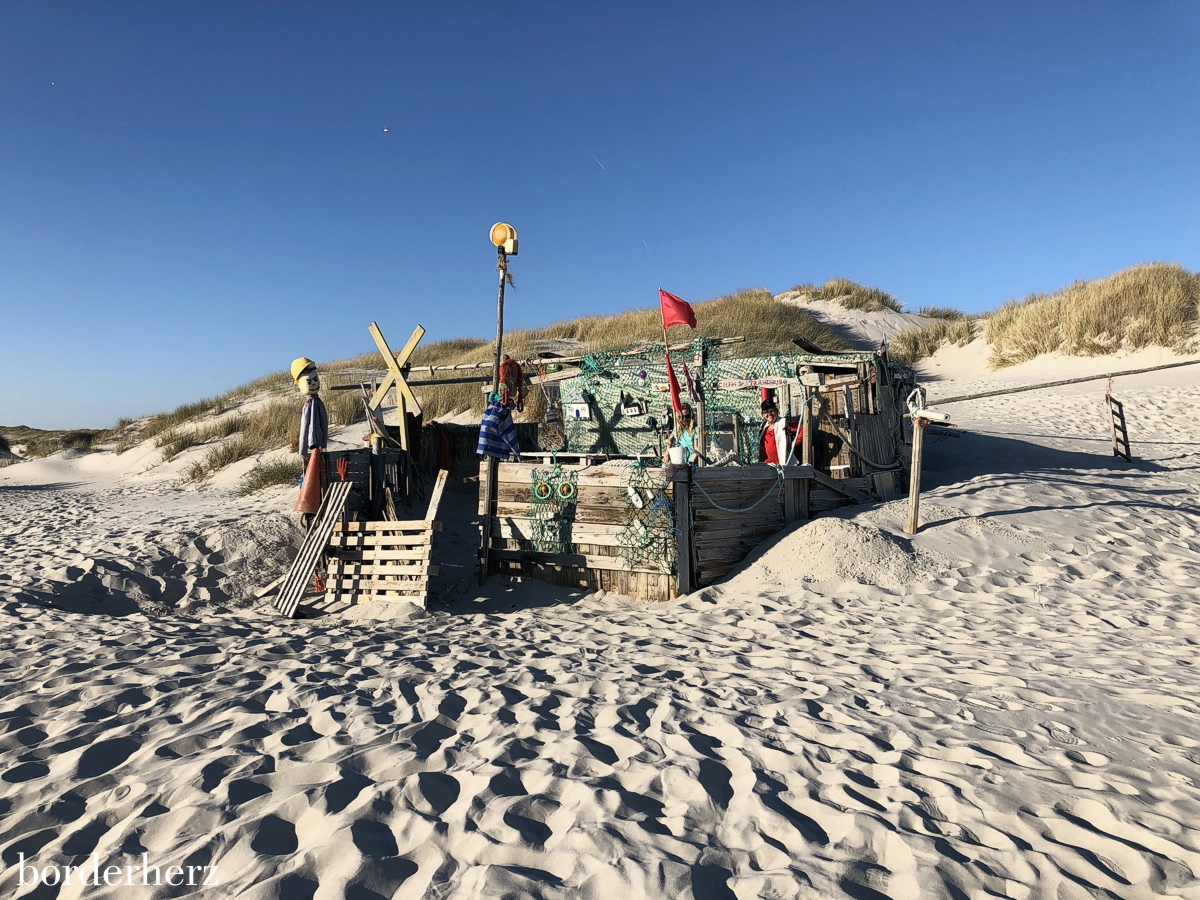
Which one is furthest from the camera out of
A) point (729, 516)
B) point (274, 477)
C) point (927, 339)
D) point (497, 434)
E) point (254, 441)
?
point (927, 339)

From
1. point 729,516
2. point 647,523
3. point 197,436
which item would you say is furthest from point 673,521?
point 197,436

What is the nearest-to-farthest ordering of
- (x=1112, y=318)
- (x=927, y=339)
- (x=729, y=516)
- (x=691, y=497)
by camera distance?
1. (x=691, y=497)
2. (x=729, y=516)
3. (x=1112, y=318)
4. (x=927, y=339)

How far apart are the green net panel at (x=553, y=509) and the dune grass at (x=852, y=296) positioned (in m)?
27.6

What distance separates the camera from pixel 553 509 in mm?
8672

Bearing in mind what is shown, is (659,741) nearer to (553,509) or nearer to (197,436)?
(553,509)

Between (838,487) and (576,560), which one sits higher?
(838,487)

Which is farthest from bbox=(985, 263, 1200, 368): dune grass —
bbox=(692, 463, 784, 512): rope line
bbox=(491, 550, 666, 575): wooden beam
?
bbox=(491, 550, 666, 575): wooden beam

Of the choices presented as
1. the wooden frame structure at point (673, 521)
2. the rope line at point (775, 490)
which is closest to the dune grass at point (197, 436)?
the wooden frame structure at point (673, 521)

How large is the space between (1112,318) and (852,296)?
1164 cm

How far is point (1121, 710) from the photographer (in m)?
3.98

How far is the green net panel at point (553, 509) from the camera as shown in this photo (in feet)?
28.2

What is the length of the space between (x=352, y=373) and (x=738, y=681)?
25269mm

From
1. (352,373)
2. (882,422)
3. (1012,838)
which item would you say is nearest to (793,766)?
(1012,838)

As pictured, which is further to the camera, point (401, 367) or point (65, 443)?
point (65, 443)
